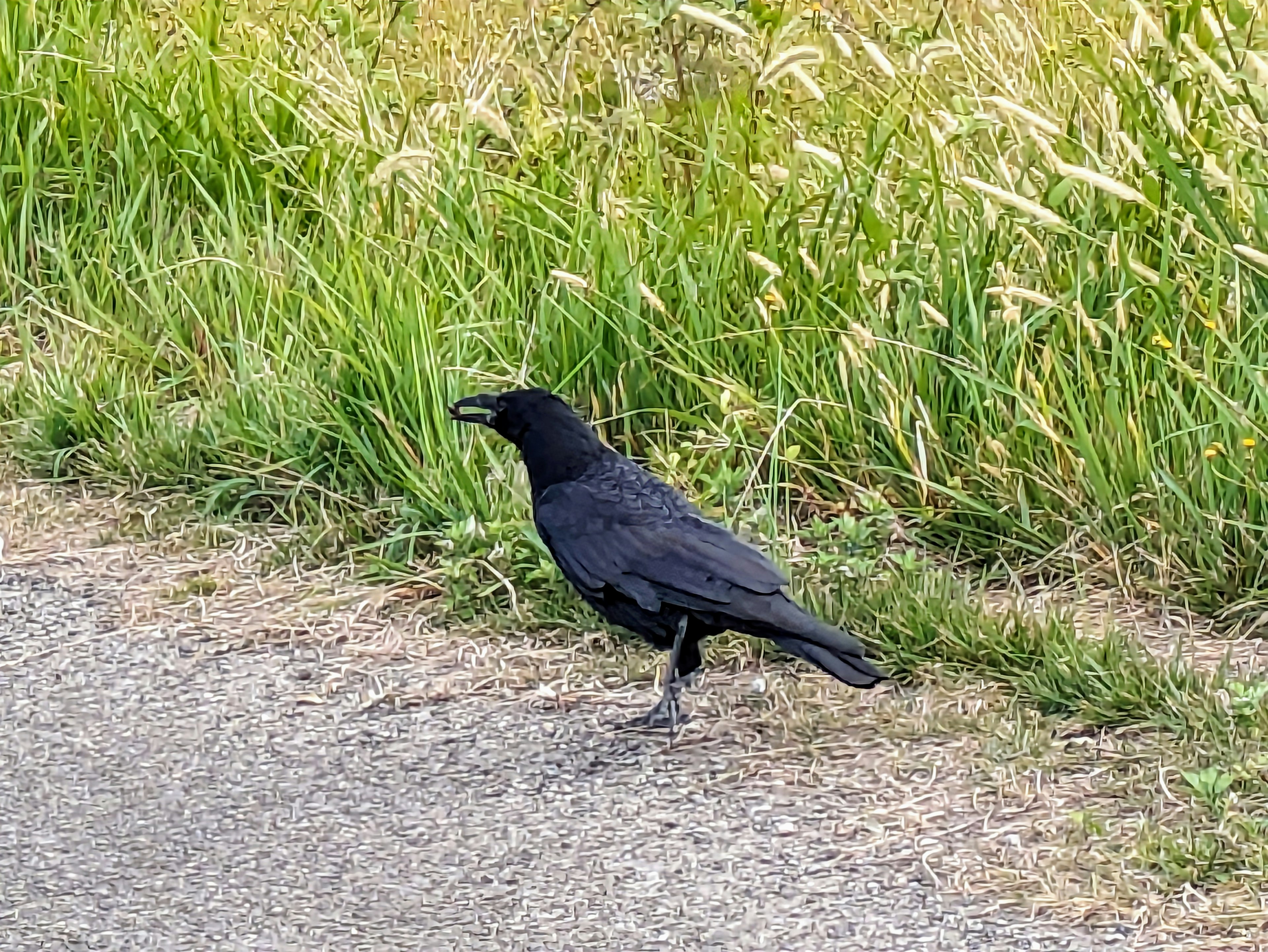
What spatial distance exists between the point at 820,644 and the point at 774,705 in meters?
0.34

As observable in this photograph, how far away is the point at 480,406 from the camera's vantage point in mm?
4016

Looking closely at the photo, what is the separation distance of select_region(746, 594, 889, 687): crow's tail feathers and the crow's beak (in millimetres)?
847

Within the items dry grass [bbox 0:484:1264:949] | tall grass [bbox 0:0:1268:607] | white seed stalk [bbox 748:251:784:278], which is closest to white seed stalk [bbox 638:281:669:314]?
tall grass [bbox 0:0:1268:607]

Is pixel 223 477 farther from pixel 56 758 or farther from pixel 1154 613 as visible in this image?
pixel 1154 613

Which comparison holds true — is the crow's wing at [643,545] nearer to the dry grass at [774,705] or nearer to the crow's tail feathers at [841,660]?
the crow's tail feathers at [841,660]

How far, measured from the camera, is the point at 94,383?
4957mm

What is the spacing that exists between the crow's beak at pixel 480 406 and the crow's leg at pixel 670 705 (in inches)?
26.5

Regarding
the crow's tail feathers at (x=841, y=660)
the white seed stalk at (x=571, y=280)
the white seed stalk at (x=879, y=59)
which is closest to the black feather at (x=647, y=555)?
the crow's tail feathers at (x=841, y=660)

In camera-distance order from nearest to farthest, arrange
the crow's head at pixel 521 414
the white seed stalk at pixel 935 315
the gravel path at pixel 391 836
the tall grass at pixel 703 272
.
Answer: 1. the gravel path at pixel 391 836
2. the crow's head at pixel 521 414
3. the white seed stalk at pixel 935 315
4. the tall grass at pixel 703 272

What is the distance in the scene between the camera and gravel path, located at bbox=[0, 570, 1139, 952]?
2.96 metres

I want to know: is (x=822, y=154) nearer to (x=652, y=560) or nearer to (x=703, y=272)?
(x=703, y=272)

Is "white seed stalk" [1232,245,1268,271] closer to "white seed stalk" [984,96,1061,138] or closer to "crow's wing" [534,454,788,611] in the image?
"white seed stalk" [984,96,1061,138]

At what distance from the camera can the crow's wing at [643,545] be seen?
349 cm

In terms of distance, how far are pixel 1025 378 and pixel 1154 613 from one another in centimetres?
63
